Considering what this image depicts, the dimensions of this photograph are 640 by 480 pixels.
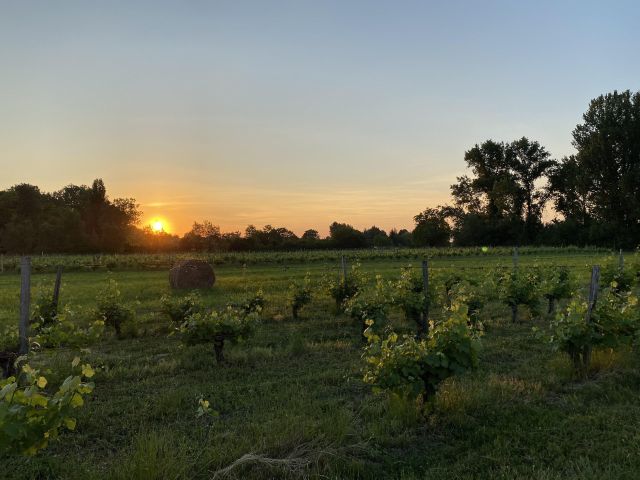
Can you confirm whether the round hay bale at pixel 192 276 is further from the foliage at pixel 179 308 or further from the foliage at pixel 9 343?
the foliage at pixel 9 343

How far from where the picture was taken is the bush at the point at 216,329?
8.81 m

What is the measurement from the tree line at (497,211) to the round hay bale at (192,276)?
39.9 m

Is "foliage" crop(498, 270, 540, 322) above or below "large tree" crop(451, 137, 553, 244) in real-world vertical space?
below

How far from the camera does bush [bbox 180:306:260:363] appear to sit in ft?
28.9

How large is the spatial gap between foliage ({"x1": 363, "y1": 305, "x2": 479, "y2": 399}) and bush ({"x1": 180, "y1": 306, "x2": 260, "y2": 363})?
393cm

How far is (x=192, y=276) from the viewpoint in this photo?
22.5 m

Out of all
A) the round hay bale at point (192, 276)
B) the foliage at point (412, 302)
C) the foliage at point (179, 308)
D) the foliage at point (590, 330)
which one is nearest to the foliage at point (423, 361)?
the foliage at point (590, 330)

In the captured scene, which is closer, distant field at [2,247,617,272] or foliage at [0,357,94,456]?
foliage at [0,357,94,456]

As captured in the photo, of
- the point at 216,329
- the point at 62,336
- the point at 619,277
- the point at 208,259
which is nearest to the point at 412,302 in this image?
the point at 216,329

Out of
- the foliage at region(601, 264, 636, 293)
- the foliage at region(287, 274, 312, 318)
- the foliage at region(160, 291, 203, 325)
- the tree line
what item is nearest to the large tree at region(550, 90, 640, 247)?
the tree line

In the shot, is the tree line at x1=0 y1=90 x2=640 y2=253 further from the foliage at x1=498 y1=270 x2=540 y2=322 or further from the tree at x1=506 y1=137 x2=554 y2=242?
the foliage at x1=498 y1=270 x2=540 y2=322

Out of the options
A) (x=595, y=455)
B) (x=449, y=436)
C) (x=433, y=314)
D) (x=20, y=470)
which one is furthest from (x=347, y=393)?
(x=433, y=314)

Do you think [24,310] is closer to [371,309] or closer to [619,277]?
[371,309]

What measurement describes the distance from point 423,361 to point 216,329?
14.8 feet
